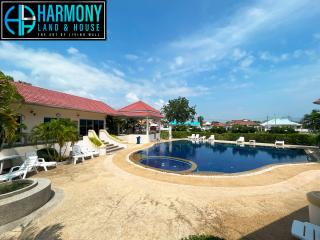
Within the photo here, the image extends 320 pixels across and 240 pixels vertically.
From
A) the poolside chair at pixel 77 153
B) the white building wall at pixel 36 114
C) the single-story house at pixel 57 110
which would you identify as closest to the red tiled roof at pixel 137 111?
the single-story house at pixel 57 110

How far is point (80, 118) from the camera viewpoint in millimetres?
18250

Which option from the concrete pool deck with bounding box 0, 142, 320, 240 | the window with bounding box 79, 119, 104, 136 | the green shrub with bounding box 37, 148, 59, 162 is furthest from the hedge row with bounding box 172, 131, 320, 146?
the green shrub with bounding box 37, 148, 59, 162

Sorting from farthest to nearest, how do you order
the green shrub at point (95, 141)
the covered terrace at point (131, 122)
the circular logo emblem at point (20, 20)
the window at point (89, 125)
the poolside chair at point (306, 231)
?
the covered terrace at point (131, 122) < the window at point (89, 125) < the green shrub at point (95, 141) < the circular logo emblem at point (20, 20) < the poolside chair at point (306, 231)

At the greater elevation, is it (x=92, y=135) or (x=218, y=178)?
(x=92, y=135)

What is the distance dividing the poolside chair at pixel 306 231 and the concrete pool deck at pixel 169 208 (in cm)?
57

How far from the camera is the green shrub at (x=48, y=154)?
1177 centimetres

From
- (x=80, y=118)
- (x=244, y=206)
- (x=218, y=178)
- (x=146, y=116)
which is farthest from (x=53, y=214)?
(x=146, y=116)

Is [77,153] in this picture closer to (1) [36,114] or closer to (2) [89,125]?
(1) [36,114]

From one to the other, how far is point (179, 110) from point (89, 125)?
1543 inches

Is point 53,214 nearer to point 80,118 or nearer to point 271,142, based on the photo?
point 80,118

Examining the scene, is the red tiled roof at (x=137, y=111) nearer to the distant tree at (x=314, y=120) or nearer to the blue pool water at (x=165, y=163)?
the blue pool water at (x=165, y=163)

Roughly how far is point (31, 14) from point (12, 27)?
1045mm

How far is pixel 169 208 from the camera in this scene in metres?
5.53
